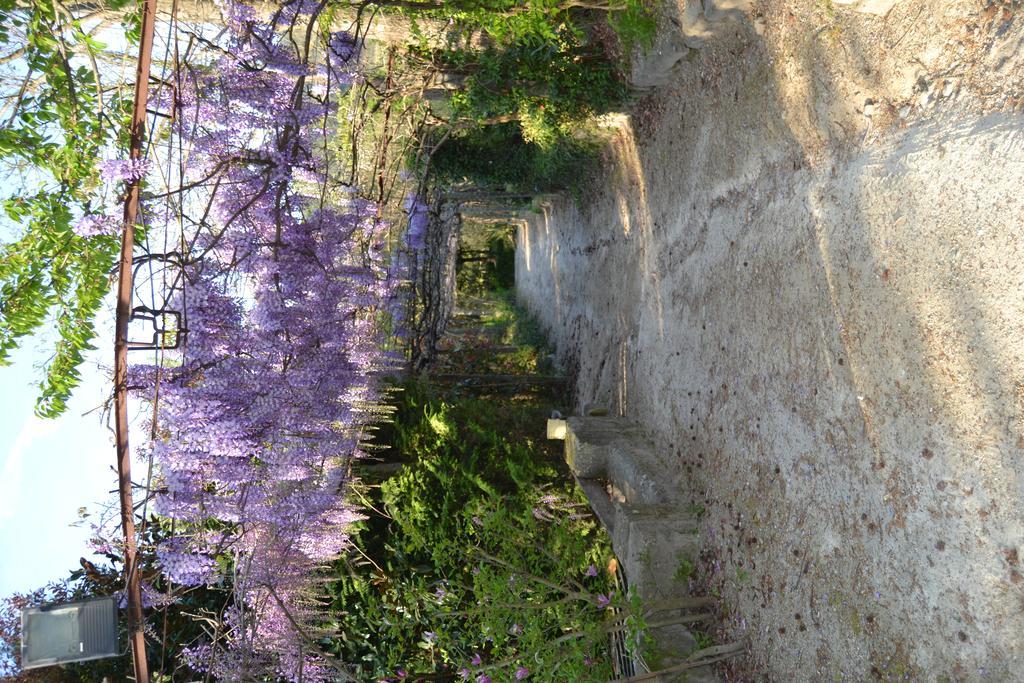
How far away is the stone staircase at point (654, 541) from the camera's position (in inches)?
144

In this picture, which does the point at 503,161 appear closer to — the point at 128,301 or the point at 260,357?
the point at 260,357

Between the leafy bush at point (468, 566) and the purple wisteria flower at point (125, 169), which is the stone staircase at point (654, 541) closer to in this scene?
the leafy bush at point (468, 566)

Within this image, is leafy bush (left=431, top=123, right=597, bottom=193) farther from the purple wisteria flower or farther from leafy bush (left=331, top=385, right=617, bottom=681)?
the purple wisteria flower

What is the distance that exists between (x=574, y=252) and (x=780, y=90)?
516cm

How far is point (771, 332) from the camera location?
346 centimetres

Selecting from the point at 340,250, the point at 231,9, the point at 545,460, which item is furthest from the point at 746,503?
the point at 231,9

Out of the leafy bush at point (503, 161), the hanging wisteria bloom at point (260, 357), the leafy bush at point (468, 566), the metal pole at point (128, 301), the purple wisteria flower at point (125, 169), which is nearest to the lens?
the metal pole at point (128, 301)

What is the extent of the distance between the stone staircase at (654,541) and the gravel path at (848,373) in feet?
0.61

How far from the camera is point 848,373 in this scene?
282 centimetres

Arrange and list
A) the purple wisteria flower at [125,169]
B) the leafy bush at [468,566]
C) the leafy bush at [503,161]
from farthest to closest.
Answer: the leafy bush at [503,161] → the leafy bush at [468,566] → the purple wisteria flower at [125,169]

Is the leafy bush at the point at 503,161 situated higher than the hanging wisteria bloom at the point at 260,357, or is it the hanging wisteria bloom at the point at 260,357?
the leafy bush at the point at 503,161

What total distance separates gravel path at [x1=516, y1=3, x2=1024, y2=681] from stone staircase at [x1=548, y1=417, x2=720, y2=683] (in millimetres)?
187

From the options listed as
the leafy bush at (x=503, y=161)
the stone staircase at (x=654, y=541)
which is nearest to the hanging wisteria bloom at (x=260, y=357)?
the stone staircase at (x=654, y=541)

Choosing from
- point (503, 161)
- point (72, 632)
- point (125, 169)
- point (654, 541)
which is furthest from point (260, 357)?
point (503, 161)
